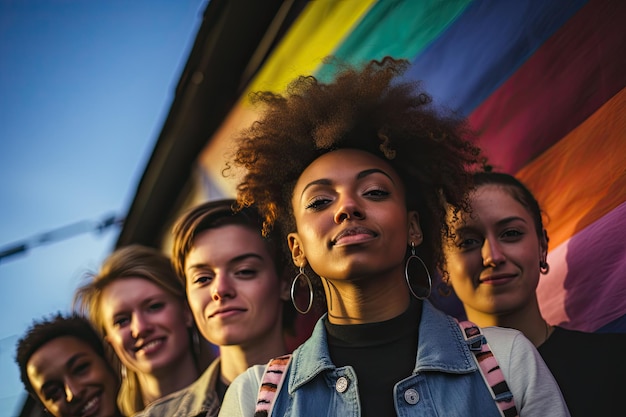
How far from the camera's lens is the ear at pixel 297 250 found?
7.98 ft

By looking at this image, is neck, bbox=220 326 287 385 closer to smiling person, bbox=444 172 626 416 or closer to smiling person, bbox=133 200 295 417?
smiling person, bbox=133 200 295 417

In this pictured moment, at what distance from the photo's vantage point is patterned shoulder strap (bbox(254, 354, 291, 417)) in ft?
6.89

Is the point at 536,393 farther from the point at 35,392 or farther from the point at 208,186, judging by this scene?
the point at 208,186

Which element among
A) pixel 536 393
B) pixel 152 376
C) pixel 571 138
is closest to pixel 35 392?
pixel 152 376

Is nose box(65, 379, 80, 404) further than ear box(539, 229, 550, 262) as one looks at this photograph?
Yes

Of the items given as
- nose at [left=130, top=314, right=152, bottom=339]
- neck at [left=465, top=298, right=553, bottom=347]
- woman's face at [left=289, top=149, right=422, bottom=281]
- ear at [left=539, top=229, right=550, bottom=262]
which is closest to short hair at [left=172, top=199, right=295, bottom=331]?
nose at [left=130, top=314, right=152, bottom=339]

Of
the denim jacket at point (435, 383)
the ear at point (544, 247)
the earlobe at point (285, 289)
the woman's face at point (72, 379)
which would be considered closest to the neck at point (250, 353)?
the earlobe at point (285, 289)

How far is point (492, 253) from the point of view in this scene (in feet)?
8.20

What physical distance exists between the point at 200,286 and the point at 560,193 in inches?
60.2

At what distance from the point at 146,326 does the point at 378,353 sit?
1445 millimetres

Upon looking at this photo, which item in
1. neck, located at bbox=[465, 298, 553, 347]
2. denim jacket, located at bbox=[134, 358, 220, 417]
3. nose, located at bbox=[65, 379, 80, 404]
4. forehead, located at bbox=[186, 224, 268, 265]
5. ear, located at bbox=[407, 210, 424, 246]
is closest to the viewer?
ear, located at bbox=[407, 210, 424, 246]

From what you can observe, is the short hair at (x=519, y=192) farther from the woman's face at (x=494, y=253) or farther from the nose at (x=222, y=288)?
the nose at (x=222, y=288)

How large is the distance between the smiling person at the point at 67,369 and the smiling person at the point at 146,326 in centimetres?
8

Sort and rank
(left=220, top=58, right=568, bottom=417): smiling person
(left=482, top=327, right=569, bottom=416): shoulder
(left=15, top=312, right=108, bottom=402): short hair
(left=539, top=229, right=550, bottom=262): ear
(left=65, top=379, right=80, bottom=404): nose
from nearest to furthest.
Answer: (left=482, top=327, right=569, bottom=416): shoulder < (left=220, top=58, right=568, bottom=417): smiling person < (left=539, top=229, right=550, bottom=262): ear < (left=65, top=379, right=80, bottom=404): nose < (left=15, top=312, right=108, bottom=402): short hair
